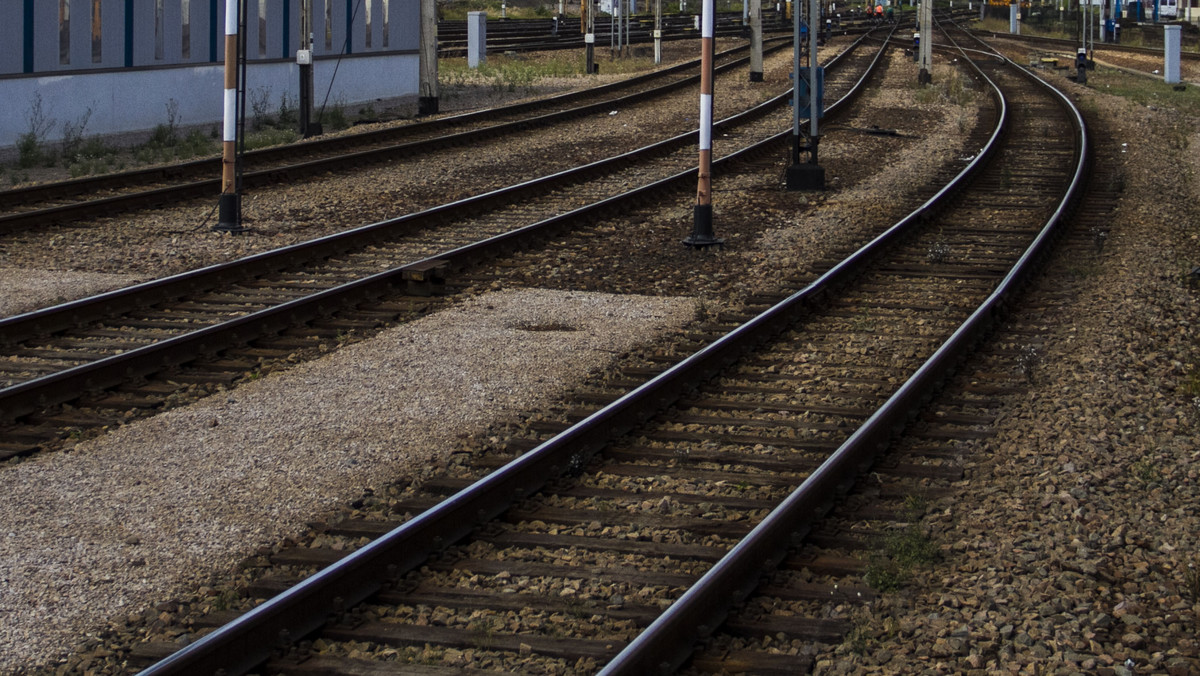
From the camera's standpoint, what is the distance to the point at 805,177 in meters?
18.2

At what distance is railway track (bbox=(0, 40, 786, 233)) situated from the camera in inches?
618

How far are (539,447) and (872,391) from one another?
263 cm

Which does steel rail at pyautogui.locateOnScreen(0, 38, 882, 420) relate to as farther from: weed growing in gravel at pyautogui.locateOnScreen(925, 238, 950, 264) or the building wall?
the building wall

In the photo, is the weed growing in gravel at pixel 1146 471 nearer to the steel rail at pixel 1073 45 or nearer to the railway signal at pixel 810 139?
the railway signal at pixel 810 139

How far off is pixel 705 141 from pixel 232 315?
502cm

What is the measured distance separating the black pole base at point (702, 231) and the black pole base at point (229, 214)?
4.59m

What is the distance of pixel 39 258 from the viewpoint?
523 inches

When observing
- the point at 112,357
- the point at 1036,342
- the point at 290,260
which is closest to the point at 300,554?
the point at 112,357

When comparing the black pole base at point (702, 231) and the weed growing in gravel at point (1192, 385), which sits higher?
the black pole base at point (702, 231)

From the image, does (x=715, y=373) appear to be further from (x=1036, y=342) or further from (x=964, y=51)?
(x=964, y=51)

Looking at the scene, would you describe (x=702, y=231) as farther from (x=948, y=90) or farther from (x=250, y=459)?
(x=948, y=90)

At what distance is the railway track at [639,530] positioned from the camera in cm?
520

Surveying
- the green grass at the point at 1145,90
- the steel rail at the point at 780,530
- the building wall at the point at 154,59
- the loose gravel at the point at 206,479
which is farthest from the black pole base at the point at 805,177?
the green grass at the point at 1145,90

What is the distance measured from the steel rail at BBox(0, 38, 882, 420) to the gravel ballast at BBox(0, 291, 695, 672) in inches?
26.0
